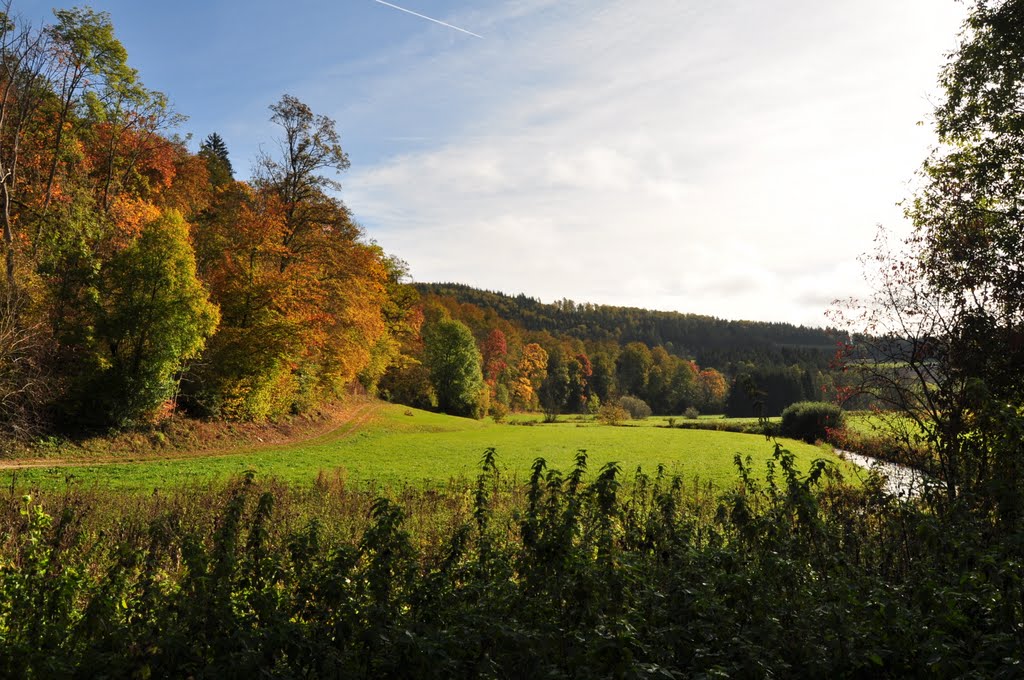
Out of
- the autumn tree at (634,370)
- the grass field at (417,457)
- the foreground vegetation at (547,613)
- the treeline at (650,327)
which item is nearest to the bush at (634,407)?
the autumn tree at (634,370)

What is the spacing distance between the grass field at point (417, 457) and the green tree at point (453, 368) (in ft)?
36.3

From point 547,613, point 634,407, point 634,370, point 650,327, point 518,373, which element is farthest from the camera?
point 650,327

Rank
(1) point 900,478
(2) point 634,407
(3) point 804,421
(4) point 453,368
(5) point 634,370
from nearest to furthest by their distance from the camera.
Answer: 1. (1) point 900,478
2. (3) point 804,421
3. (4) point 453,368
4. (2) point 634,407
5. (5) point 634,370

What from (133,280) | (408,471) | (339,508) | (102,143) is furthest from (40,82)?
(339,508)

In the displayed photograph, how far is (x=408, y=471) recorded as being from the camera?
2297cm

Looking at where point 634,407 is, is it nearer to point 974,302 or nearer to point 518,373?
point 518,373

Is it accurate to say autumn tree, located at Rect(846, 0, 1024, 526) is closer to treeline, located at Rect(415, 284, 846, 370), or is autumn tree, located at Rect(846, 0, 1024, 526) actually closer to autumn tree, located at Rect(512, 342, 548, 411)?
autumn tree, located at Rect(512, 342, 548, 411)

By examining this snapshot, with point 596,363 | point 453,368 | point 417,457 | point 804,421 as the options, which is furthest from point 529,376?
point 417,457

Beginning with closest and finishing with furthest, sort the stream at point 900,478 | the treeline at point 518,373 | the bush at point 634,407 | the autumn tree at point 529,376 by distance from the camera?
the stream at point 900,478
the treeline at point 518,373
the autumn tree at point 529,376
the bush at point 634,407

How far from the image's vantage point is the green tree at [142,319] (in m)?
24.6

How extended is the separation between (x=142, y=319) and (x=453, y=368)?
38.9m

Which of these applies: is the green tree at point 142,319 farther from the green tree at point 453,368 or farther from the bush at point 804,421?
the bush at point 804,421

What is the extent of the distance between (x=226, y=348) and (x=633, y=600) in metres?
28.9

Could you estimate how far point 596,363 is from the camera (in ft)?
352
